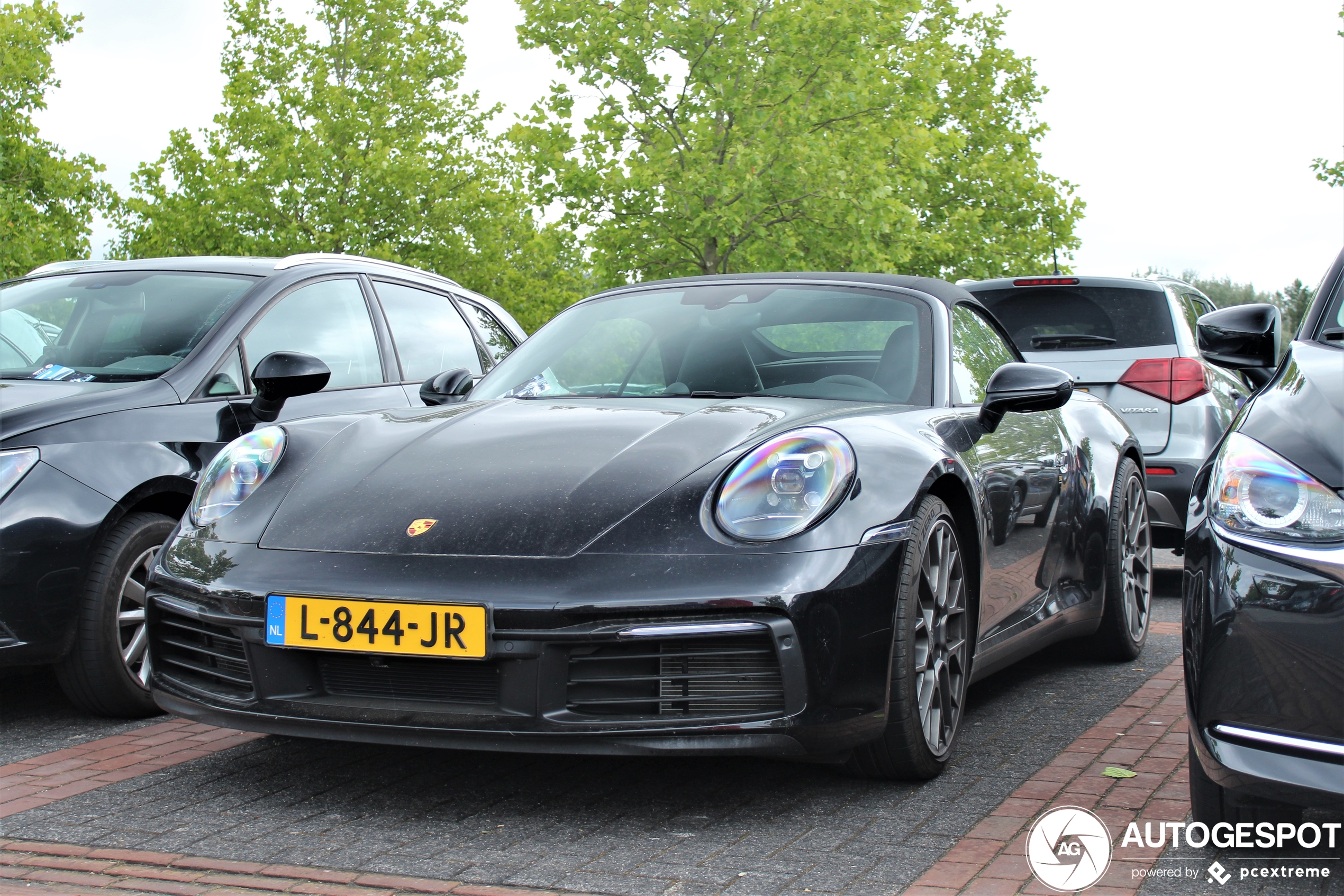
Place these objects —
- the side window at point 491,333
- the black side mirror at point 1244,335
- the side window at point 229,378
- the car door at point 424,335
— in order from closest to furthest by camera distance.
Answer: the black side mirror at point 1244,335, the side window at point 229,378, the car door at point 424,335, the side window at point 491,333

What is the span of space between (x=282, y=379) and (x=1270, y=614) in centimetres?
353

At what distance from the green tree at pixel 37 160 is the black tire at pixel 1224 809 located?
22.8 meters

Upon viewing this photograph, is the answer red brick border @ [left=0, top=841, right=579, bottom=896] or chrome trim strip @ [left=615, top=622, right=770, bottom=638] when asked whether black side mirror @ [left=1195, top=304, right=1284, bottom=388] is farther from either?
red brick border @ [left=0, top=841, right=579, bottom=896]

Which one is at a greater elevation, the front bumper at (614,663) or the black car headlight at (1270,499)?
the black car headlight at (1270,499)

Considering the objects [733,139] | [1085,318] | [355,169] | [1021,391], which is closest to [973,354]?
[1021,391]

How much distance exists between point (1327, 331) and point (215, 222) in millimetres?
23922

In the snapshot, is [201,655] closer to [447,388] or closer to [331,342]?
[447,388]

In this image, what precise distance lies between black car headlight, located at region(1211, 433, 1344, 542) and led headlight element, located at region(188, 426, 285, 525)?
246 cm

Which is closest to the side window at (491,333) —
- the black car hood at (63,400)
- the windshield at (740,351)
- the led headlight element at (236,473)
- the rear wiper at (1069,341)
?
the windshield at (740,351)

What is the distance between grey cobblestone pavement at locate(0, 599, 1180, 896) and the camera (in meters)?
3.02

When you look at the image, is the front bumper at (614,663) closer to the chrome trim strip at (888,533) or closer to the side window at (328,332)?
the chrome trim strip at (888,533)

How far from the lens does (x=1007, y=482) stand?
173 inches

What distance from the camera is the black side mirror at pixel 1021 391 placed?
4270 mm

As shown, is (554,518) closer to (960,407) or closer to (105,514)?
(960,407)
